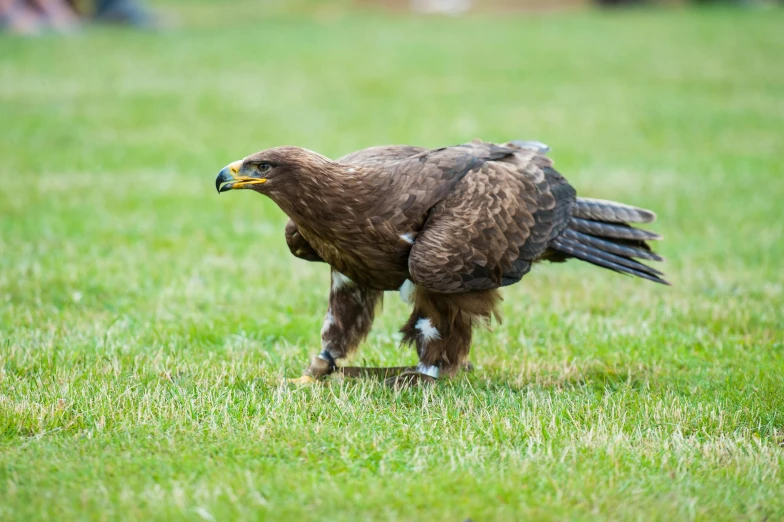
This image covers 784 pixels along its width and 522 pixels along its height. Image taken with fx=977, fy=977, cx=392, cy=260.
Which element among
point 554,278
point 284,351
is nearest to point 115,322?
point 284,351

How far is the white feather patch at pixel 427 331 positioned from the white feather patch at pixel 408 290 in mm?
150

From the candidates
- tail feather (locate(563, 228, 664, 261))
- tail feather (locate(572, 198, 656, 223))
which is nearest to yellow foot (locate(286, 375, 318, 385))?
tail feather (locate(563, 228, 664, 261))

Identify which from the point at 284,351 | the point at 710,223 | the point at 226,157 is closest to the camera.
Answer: the point at 284,351

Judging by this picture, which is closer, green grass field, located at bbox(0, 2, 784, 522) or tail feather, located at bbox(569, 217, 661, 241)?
green grass field, located at bbox(0, 2, 784, 522)

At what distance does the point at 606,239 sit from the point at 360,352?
6.08 ft

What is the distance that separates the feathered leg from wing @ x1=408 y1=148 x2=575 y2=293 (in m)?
0.16

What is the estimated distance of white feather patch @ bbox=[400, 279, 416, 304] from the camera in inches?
229

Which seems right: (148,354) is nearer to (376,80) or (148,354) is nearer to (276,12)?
(376,80)

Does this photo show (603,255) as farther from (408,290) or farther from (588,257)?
(408,290)

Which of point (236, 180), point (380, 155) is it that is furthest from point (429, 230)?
point (236, 180)

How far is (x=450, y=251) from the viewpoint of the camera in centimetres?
554

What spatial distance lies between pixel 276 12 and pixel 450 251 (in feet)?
97.5

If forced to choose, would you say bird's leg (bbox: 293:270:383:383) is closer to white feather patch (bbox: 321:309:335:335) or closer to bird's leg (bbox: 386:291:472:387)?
white feather patch (bbox: 321:309:335:335)

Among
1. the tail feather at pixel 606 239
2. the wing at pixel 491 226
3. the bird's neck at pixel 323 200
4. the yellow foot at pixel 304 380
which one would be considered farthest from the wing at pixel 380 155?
the yellow foot at pixel 304 380
